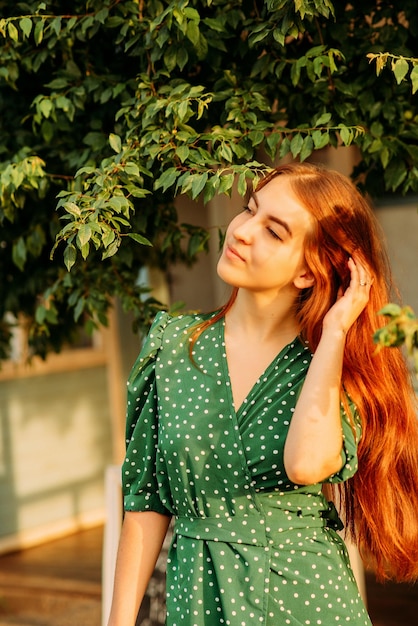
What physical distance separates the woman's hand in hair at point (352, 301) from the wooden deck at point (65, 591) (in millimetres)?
2702

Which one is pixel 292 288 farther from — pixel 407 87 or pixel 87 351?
pixel 87 351

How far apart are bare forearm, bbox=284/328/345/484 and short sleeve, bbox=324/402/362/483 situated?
1.2 inches

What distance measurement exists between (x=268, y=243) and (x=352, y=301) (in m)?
0.19

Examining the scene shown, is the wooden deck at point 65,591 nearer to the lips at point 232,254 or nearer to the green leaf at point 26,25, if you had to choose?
the lips at point 232,254

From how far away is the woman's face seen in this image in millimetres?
1796

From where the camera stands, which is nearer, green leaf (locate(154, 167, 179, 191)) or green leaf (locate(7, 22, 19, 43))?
green leaf (locate(154, 167, 179, 191))

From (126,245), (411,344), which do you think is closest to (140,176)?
(126,245)

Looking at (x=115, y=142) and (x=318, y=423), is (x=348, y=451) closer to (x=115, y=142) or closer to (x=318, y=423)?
(x=318, y=423)

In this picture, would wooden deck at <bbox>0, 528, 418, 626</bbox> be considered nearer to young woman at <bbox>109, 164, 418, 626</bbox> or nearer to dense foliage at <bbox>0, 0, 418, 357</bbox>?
dense foliage at <bbox>0, 0, 418, 357</bbox>

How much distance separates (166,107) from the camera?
2.28 meters

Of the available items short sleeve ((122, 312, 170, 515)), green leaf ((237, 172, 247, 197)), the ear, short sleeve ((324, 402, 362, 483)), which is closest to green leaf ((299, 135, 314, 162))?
green leaf ((237, 172, 247, 197))

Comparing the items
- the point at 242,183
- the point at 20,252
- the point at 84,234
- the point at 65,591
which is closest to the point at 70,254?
the point at 84,234

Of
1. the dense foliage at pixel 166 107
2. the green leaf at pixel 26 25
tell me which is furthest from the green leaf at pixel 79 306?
the green leaf at pixel 26 25

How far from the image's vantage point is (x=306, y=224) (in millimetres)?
1799
